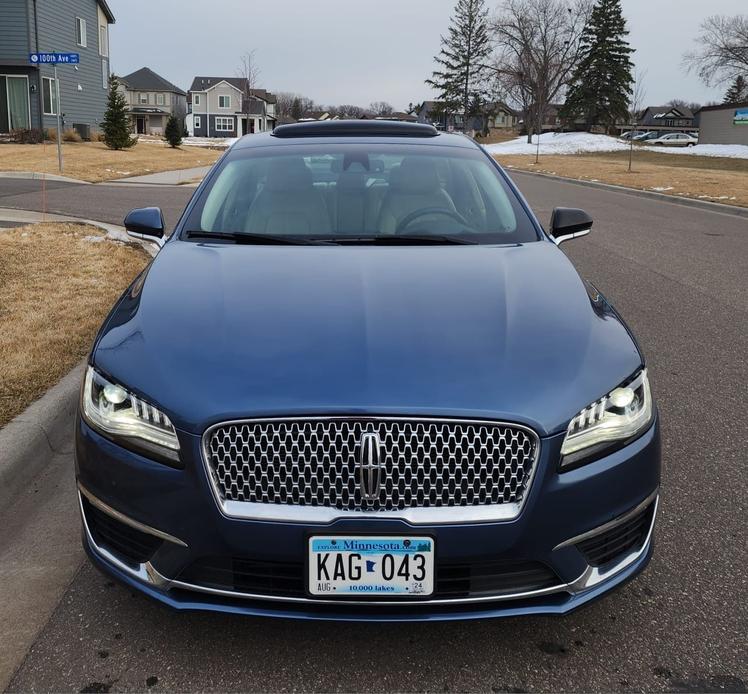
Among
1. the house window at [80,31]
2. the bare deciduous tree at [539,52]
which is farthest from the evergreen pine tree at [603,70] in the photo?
the house window at [80,31]

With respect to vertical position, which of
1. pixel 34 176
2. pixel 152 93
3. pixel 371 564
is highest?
pixel 152 93

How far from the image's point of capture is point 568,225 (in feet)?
12.8

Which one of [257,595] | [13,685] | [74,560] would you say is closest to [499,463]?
[257,595]

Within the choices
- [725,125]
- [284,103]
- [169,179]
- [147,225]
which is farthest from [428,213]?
[284,103]

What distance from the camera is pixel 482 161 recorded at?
417 centimetres

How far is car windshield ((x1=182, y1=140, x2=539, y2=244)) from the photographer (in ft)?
11.7

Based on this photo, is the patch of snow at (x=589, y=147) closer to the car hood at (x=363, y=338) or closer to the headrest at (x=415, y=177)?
the headrest at (x=415, y=177)

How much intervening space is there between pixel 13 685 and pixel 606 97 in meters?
82.2

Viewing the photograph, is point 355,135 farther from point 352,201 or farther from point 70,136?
point 70,136

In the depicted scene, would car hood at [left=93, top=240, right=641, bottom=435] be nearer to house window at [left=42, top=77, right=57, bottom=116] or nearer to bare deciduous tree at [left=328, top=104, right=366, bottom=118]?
bare deciduous tree at [left=328, top=104, right=366, bottom=118]

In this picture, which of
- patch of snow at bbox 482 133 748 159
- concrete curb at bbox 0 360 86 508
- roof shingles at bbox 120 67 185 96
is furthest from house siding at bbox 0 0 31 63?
roof shingles at bbox 120 67 185 96

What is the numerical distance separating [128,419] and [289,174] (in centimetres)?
199

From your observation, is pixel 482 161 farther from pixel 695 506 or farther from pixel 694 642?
pixel 694 642

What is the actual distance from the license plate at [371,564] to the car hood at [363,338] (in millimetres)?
346
